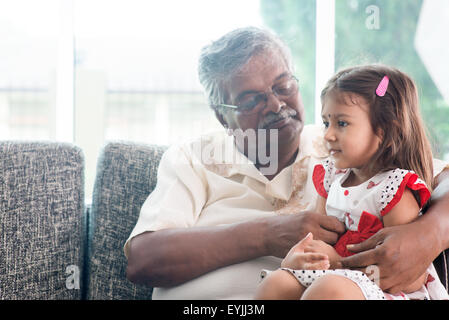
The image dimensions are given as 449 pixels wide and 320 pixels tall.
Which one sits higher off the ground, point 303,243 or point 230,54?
point 230,54

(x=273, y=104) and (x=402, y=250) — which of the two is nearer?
(x=402, y=250)

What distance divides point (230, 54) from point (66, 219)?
0.70 metres

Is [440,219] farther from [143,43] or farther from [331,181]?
[143,43]

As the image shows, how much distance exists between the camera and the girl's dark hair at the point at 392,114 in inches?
40.8

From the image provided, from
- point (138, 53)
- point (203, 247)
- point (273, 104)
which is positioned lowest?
point (203, 247)

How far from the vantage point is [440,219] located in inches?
40.4

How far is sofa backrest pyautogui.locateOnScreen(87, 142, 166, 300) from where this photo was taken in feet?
4.69

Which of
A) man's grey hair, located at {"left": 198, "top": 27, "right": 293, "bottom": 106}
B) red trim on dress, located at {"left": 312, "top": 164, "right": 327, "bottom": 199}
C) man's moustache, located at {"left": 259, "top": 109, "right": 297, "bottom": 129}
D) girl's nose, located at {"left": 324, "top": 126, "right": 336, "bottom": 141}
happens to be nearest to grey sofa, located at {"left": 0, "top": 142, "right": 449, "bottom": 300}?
man's grey hair, located at {"left": 198, "top": 27, "right": 293, "bottom": 106}

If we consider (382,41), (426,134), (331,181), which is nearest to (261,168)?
(331,181)

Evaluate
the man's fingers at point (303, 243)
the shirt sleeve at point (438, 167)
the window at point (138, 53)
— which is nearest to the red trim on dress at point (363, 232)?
→ the man's fingers at point (303, 243)

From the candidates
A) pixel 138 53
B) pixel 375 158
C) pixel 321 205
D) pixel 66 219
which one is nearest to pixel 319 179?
pixel 321 205

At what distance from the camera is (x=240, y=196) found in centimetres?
134

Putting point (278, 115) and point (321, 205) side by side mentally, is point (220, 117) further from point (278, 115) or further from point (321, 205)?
point (321, 205)

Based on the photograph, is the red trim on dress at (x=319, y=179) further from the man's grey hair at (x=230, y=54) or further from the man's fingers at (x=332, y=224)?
the man's grey hair at (x=230, y=54)
